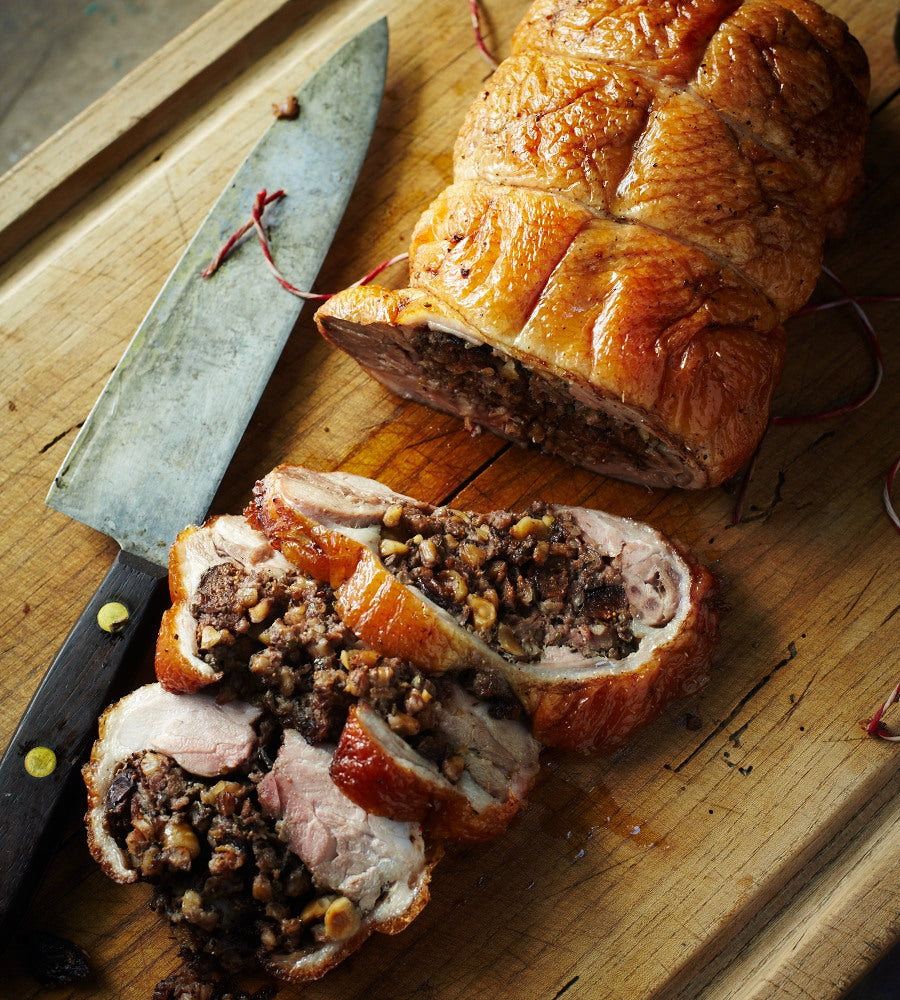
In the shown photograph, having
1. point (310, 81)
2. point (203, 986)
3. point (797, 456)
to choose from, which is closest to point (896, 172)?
point (797, 456)

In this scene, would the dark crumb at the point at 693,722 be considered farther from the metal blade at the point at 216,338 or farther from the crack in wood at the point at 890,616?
the metal blade at the point at 216,338

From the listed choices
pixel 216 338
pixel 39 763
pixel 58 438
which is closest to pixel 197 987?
pixel 39 763

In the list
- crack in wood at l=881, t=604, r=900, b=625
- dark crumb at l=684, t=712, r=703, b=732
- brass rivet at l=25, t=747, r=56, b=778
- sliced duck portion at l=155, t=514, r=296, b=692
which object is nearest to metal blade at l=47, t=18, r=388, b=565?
sliced duck portion at l=155, t=514, r=296, b=692

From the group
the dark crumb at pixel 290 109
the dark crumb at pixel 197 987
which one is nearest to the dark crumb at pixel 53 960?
the dark crumb at pixel 197 987

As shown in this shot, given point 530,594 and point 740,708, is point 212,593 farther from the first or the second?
point 740,708

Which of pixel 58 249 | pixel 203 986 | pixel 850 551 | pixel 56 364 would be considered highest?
pixel 58 249

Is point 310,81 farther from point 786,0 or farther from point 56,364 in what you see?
point 786,0

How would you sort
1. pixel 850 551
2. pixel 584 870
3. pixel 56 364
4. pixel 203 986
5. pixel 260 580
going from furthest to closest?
pixel 56 364 < pixel 850 551 < pixel 584 870 < pixel 260 580 < pixel 203 986
